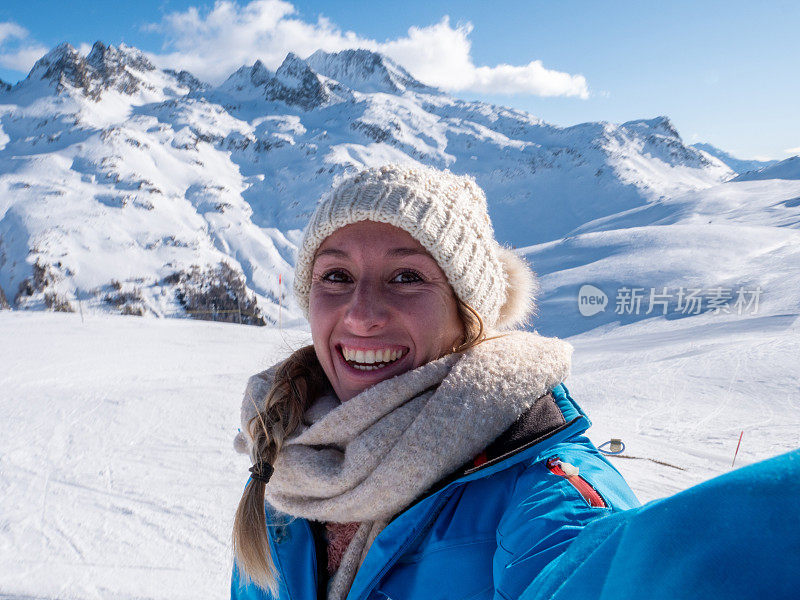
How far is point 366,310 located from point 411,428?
347mm

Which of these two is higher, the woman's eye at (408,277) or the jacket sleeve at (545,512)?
the woman's eye at (408,277)

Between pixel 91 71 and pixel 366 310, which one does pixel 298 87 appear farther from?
pixel 366 310

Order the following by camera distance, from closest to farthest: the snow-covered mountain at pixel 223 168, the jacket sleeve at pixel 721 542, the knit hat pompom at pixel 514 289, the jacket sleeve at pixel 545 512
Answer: the jacket sleeve at pixel 721 542
the jacket sleeve at pixel 545 512
the knit hat pompom at pixel 514 289
the snow-covered mountain at pixel 223 168

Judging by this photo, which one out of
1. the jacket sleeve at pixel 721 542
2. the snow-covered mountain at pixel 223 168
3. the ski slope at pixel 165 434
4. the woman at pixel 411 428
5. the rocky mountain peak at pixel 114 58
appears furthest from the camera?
the rocky mountain peak at pixel 114 58

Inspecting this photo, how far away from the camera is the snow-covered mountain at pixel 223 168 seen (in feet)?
267

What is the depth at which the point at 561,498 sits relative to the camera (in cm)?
95

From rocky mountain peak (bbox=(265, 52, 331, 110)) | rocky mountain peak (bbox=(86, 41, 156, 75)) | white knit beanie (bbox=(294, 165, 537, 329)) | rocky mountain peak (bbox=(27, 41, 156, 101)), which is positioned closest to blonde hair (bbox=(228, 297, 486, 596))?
white knit beanie (bbox=(294, 165, 537, 329))

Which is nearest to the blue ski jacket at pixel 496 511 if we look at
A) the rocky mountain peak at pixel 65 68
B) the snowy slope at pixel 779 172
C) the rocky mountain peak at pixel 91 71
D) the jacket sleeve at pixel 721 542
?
the jacket sleeve at pixel 721 542

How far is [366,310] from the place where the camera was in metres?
1.35

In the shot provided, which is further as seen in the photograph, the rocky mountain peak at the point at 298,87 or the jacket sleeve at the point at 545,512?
the rocky mountain peak at the point at 298,87

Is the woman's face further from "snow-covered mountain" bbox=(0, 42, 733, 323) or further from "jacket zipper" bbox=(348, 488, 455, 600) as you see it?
"snow-covered mountain" bbox=(0, 42, 733, 323)

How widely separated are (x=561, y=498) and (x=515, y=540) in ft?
0.38

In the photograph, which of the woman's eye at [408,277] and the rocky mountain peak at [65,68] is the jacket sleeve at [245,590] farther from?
the rocky mountain peak at [65,68]

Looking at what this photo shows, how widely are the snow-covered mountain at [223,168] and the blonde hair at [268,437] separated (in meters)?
55.1
